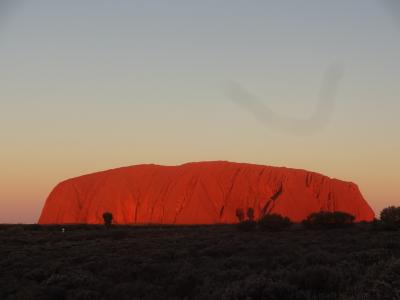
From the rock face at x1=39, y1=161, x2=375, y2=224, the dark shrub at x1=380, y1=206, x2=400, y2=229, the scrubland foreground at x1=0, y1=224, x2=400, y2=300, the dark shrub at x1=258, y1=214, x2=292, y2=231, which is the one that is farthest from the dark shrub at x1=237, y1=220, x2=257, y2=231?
the rock face at x1=39, y1=161, x2=375, y2=224

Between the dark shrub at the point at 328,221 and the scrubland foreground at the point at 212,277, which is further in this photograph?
the dark shrub at the point at 328,221

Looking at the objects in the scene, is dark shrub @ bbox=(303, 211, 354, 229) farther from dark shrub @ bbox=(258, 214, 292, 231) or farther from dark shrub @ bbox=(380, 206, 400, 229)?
dark shrub @ bbox=(380, 206, 400, 229)

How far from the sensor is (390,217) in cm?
3922

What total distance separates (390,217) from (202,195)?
51918 mm

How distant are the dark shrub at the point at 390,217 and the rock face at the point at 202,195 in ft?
146

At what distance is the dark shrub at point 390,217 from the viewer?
1395 inches

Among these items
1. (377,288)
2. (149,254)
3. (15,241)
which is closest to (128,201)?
(15,241)

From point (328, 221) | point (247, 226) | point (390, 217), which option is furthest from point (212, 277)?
point (328, 221)

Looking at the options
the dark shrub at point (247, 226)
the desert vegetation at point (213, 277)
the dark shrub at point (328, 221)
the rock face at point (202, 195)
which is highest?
the rock face at point (202, 195)

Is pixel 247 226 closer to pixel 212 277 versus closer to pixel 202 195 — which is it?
pixel 212 277

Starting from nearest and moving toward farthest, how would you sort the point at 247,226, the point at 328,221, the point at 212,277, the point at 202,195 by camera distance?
the point at 212,277 < the point at 328,221 < the point at 247,226 < the point at 202,195

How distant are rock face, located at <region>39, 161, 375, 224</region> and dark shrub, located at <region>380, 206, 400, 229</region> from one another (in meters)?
44.5

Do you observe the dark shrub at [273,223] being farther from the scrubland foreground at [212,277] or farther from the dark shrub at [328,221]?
the scrubland foreground at [212,277]

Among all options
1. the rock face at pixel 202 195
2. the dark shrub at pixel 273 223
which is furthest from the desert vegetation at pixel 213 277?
the rock face at pixel 202 195
